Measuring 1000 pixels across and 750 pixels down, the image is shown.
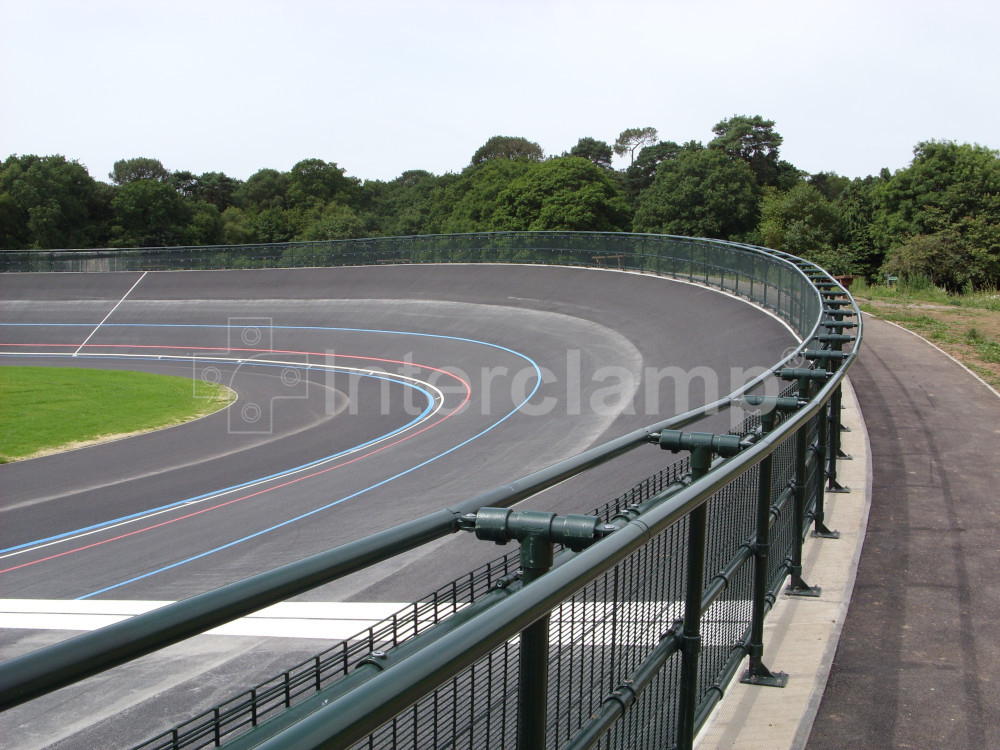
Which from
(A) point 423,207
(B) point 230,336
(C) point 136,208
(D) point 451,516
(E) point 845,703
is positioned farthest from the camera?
(A) point 423,207

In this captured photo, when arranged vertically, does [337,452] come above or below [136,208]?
below

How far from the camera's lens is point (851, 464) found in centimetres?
941

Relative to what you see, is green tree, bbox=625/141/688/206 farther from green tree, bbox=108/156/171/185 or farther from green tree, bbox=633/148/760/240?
green tree, bbox=108/156/171/185

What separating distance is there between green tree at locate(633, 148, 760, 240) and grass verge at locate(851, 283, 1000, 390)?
33909 mm

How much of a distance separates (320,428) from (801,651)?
62.9 feet

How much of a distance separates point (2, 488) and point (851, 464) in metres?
16.6

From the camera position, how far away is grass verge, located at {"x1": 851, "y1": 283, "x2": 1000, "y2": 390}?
17.4 metres

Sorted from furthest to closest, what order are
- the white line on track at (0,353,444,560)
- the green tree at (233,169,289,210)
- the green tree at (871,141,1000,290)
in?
the green tree at (233,169,289,210), the green tree at (871,141,1000,290), the white line on track at (0,353,444,560)

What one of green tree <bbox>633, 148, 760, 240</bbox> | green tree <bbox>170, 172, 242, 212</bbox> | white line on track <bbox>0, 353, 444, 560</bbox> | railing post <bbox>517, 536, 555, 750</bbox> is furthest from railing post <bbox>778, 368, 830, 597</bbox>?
green tree <bbox>170, 172, 242, 212</bbox>

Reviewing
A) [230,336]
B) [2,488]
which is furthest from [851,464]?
[230,336]

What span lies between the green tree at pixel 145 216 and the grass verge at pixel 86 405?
59.2 m

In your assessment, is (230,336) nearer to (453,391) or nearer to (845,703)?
(453,391)

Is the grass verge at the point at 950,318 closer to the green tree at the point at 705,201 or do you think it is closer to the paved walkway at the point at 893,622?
the paved walkway at the point at 893,622

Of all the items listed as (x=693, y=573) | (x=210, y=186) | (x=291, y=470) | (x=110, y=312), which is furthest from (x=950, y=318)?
(x=210, y=186)
